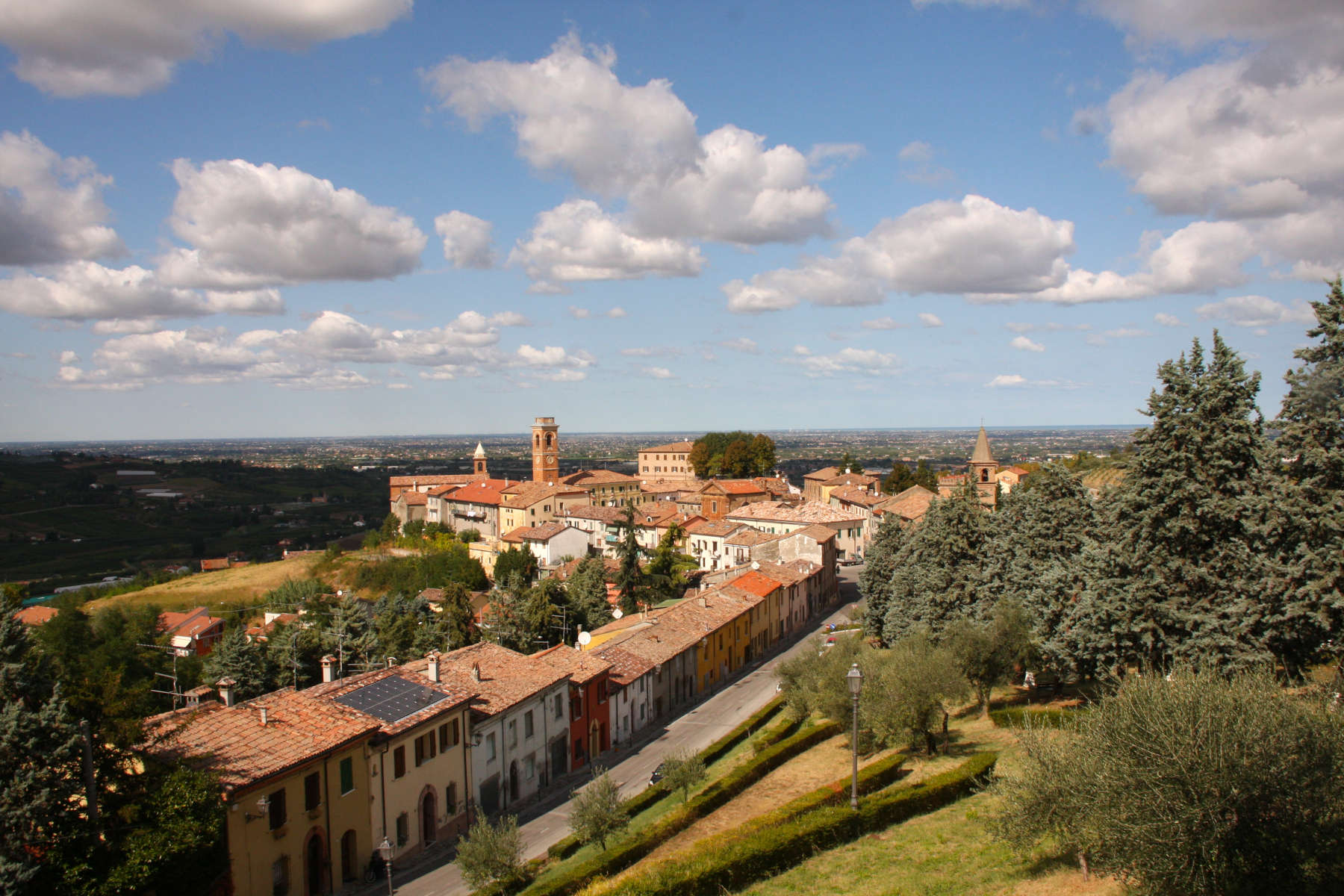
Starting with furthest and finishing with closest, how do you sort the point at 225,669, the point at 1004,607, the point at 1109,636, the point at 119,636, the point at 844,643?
the point at 119,636
the point at 225,669
the point at 844,643
the point at 1004,607
the point at 1109,636

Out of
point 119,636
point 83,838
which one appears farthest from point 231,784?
point 119,636

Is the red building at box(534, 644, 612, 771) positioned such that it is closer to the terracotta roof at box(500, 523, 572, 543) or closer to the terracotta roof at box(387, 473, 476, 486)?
the terracotta roof at box(500, 523, 572, 543)

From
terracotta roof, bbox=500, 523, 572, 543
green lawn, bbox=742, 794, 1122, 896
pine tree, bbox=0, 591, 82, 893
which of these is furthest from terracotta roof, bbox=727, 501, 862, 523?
pine tree, bbox=0, 591, 82, 893

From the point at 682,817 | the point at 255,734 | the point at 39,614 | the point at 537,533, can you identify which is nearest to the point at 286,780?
the point at 255,734

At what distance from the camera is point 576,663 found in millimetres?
37688

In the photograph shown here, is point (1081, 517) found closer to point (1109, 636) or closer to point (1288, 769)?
point (1109, 636)

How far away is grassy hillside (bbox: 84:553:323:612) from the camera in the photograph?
8669 cm

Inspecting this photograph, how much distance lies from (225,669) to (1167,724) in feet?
158

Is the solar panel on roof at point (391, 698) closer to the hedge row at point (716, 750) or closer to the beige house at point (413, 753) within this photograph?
the beige house at point (413, 753)

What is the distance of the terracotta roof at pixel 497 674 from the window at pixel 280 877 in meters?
8.66

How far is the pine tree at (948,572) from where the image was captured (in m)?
35.6

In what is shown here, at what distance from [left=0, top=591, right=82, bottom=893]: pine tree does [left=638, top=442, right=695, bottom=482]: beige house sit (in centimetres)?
14516

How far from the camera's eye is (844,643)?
3350cm

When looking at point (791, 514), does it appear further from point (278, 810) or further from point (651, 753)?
point (278, 810)
